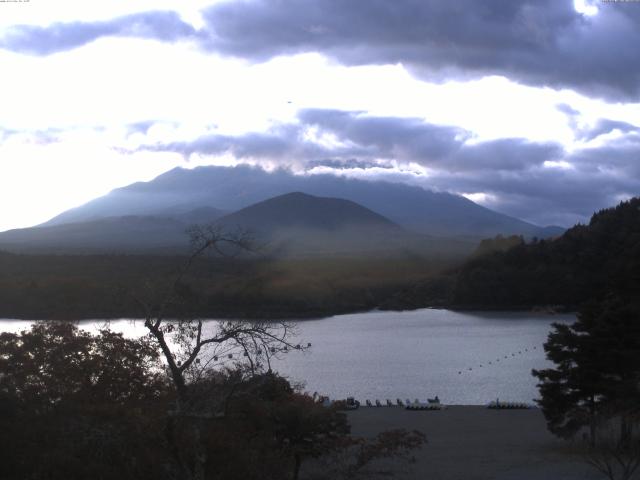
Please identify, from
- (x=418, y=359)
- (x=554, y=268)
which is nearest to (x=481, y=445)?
(x=418, y=359)

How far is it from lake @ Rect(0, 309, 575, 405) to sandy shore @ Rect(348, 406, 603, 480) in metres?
3.48

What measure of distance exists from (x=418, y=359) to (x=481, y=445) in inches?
709

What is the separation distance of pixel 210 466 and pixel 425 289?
213 ft

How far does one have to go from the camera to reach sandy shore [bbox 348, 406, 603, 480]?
1325 cm

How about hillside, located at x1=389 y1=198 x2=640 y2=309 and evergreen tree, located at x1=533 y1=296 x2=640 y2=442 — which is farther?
hillside, located at x1=389 y1=198 x2=640 y2=309

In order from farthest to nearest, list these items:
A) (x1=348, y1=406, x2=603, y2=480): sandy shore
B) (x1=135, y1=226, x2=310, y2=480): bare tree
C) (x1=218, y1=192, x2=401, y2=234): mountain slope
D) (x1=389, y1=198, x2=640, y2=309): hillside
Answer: (x1=218, y1=192, x2=401, y2=234): mountain slope, (x1=389, y1=198, x2=640, y2=309): hillside, (x1=348, y1=406, x2=603, y2=480): sandy shore, (x1=135, y1=226, x2=310, y2=480): bare tree

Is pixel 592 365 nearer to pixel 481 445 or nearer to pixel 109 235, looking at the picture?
pixel 481 445

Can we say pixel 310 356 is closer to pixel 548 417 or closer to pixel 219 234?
pixel 548 417

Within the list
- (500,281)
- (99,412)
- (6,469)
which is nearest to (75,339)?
(99,412)

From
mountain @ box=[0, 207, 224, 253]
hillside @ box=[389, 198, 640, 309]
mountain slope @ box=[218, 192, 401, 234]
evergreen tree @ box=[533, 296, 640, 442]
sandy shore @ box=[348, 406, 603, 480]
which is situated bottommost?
sandy shore @ box=[348, 406, 603, 480]

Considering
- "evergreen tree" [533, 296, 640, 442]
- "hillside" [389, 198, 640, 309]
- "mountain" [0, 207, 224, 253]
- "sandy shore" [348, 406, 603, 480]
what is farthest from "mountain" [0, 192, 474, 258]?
"evergreen tree" [533, 296, 640, 442]

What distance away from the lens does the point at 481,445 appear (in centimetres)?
1634

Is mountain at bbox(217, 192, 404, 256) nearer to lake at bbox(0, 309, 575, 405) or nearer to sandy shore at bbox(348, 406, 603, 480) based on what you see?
lake at bbox(0, 309, 575, 405)

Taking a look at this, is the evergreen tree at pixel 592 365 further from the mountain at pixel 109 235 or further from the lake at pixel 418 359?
the mountain at pixel 109 235
